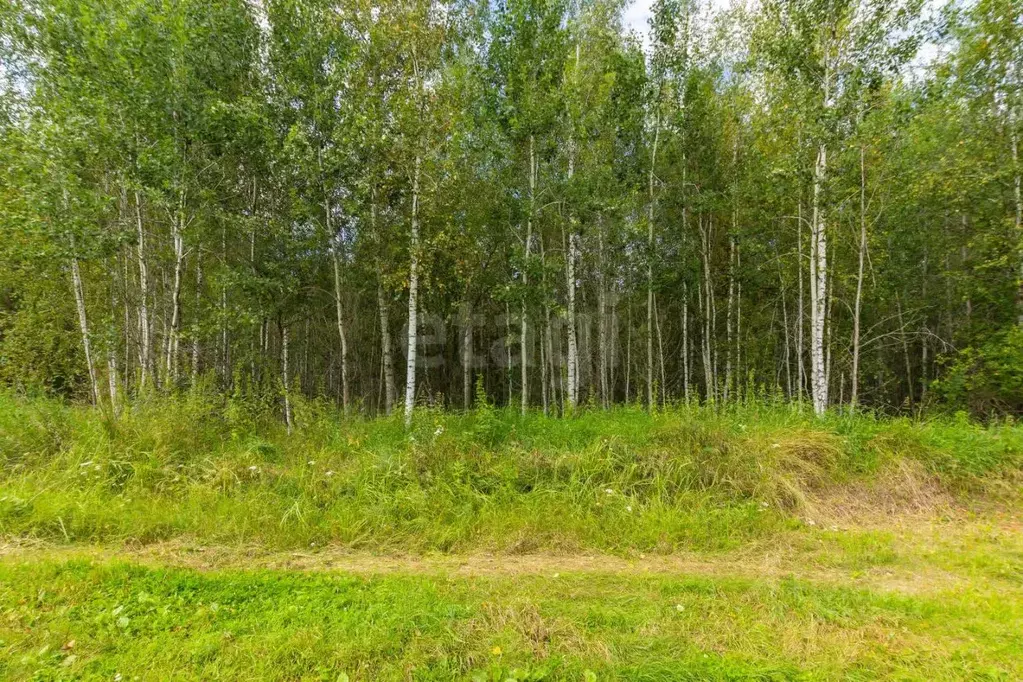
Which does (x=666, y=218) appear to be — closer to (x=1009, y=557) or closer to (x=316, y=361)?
(x=1009, y=557)

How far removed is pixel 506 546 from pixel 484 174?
10419mm

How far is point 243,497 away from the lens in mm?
5051

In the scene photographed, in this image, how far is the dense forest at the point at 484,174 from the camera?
8117 millimetres

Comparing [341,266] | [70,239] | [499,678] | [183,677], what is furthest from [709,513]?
[341,266]

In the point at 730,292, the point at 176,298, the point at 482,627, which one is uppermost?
the point at 730,292

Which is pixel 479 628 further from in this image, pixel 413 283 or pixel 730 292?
pixel 730 292

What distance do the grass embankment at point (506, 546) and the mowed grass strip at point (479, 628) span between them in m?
0.02

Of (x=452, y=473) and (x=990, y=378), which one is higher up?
(x=990, y=378)

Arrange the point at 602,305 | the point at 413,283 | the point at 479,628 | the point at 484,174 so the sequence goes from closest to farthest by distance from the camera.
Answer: the point at 479,628 < the point at 413,283 < the point at 484,174 < the point at 602,305

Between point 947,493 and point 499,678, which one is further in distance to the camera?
point 947,493

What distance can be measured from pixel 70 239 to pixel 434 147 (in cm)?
679

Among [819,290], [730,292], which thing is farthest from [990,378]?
[730,292]

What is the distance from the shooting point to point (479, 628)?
2.88m

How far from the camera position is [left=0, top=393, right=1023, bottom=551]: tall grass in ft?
14.9
